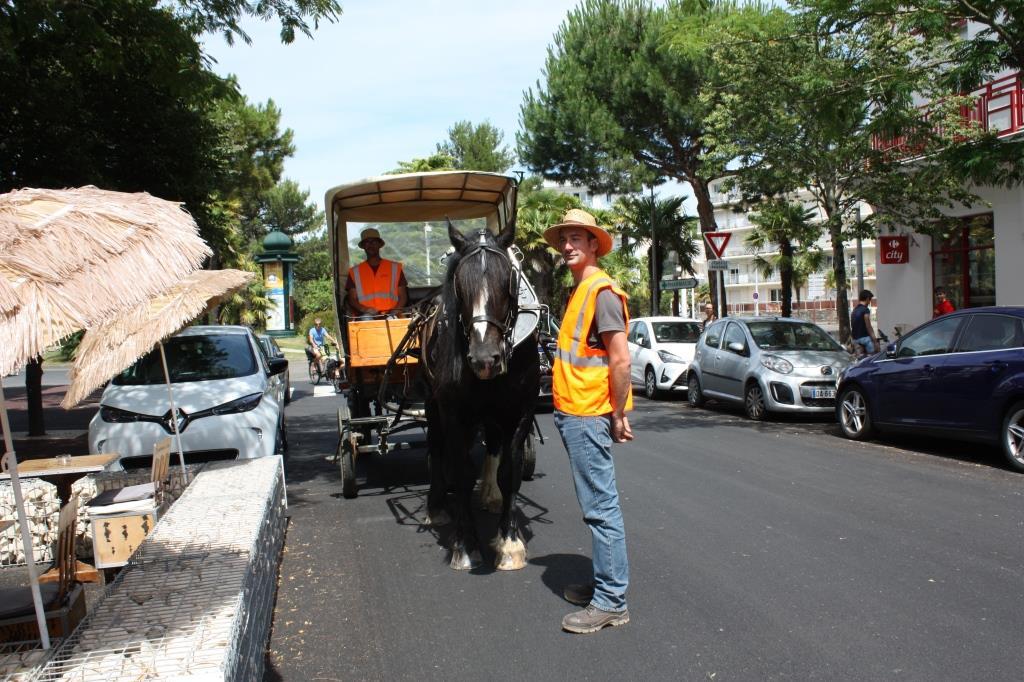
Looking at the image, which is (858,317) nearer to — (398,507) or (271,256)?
(398,507)

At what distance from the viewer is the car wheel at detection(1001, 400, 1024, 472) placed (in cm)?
863

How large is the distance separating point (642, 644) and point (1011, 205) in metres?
16.6

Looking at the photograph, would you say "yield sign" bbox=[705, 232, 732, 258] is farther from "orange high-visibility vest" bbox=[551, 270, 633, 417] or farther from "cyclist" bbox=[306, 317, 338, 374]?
"orange high-visibility vest" bbox=[551, 270, 633, 417]

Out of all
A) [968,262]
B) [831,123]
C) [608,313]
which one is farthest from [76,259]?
[968,262]

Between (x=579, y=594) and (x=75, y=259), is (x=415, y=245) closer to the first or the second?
(x=579, y=594)

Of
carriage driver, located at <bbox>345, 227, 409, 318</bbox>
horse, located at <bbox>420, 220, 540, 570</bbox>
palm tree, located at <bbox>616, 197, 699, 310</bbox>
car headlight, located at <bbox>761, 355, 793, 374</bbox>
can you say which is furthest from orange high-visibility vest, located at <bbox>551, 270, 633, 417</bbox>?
palm tree, located at <bbox>616, 197, 699, 310</bbox>

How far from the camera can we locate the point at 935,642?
432 cm

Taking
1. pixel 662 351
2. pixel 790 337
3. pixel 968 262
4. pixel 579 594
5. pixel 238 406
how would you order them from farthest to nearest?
pixel 968 262 → pixel 662 351 → pixel 790 337 → pixel 238 406 → pixel 579 594

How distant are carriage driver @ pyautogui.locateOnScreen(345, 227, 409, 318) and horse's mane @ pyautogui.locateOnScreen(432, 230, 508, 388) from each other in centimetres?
250

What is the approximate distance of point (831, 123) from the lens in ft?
40.5

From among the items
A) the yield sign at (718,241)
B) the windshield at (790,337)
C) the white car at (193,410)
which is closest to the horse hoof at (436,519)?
the white car at (193,410)

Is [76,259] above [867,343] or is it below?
above

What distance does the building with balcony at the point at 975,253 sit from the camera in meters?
17.0

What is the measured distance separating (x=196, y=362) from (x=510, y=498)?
500 cm
